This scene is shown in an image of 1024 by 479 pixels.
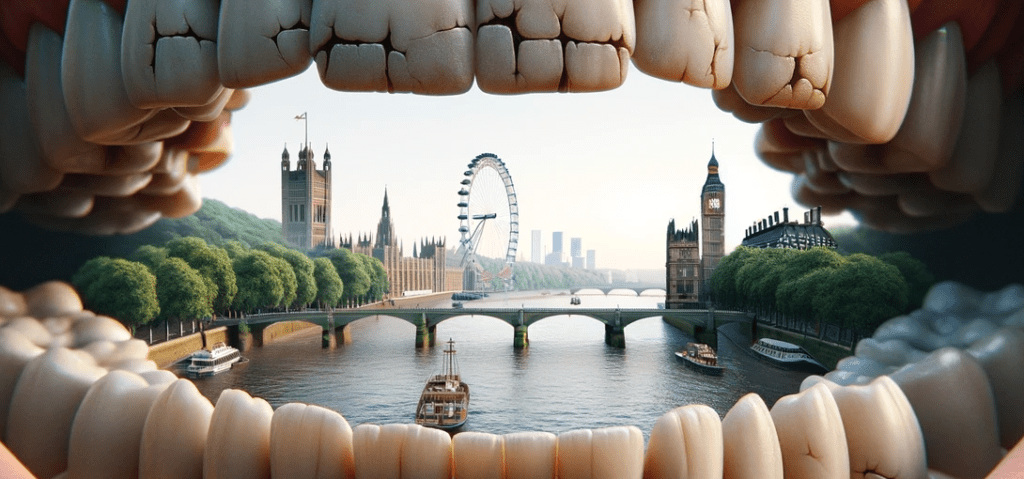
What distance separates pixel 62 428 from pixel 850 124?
1506 mm

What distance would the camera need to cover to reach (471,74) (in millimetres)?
947

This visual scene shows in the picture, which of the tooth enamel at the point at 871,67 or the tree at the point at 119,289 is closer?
the tooth enamel at the point at 871,67

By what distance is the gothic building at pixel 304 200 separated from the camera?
169cm

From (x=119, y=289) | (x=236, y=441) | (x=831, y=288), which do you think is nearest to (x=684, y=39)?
(x=831, y=288)

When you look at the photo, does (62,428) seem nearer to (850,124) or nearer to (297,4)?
(297,4)

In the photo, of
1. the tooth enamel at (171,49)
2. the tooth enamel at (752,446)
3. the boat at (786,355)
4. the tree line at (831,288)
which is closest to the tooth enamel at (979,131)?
the tree line at (831,288)

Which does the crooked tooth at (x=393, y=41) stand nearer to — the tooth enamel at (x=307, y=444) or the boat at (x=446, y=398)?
the tooth enamel at (x=307, y=444)

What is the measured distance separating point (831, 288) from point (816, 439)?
1.71ft

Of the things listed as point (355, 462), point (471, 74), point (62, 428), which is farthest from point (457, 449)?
point (62, 428)

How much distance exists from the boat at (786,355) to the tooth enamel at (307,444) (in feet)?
3.63

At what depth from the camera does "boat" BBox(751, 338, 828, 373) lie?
5.19 ft

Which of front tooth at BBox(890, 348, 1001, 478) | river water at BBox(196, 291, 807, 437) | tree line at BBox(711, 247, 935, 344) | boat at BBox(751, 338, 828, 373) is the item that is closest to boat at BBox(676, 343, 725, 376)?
river water at BBox(196, 291, 807, 437)

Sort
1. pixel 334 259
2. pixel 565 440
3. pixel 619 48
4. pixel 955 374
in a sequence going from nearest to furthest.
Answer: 1. pixel 619 48
2. pixel 565 440
3. pixel 955 374
4. pixel 334 259

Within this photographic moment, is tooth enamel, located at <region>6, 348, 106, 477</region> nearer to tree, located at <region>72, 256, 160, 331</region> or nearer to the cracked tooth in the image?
tree, located at <region>72, 256, 160, 331</region>
